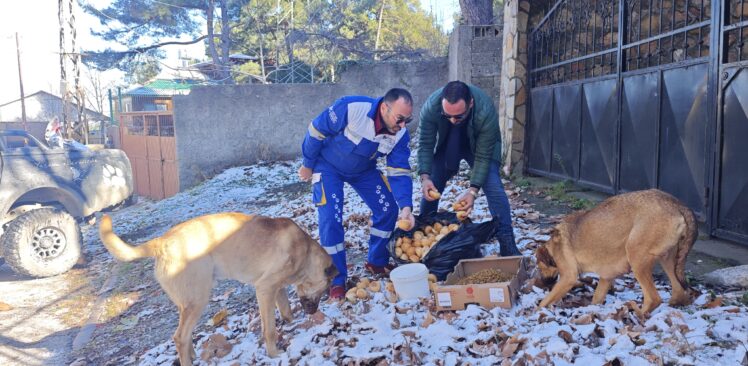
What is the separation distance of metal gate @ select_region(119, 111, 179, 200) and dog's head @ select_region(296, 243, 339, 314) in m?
12.6

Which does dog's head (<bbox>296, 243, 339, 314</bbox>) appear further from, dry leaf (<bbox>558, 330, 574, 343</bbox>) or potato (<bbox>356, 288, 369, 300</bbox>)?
dry leaf (<bbox>558, 330, 574, 343</bbox>)

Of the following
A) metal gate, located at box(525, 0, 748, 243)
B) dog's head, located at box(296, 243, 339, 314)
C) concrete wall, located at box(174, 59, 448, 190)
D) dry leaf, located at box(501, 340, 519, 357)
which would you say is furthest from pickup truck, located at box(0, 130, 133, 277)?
metal gate, located at box(525, 0, 748, 243)

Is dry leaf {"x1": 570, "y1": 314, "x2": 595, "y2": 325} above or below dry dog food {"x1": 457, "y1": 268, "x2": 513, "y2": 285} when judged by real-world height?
below

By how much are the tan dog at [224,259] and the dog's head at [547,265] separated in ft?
6.14

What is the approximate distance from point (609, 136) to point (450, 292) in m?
4.86

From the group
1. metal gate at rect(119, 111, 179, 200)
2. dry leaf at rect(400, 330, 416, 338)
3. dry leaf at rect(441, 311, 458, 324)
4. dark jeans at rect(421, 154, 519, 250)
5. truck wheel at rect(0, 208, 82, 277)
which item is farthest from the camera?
metal gate at rect(119, 111, 179, 200)

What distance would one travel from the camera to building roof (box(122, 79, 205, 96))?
97.6 ft

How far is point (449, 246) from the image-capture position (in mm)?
5219

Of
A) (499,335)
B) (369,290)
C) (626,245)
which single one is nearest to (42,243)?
(369,290)

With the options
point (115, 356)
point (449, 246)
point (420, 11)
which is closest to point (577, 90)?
point (449, 246)

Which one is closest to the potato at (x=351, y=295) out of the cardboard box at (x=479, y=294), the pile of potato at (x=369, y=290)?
the pile of potato at (x=369, y=290)

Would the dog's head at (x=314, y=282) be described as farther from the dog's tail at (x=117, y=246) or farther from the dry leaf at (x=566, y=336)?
the dry leaf at (x=566, y=336)

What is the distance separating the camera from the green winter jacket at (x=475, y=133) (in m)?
5.44

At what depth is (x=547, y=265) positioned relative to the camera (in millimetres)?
4465
